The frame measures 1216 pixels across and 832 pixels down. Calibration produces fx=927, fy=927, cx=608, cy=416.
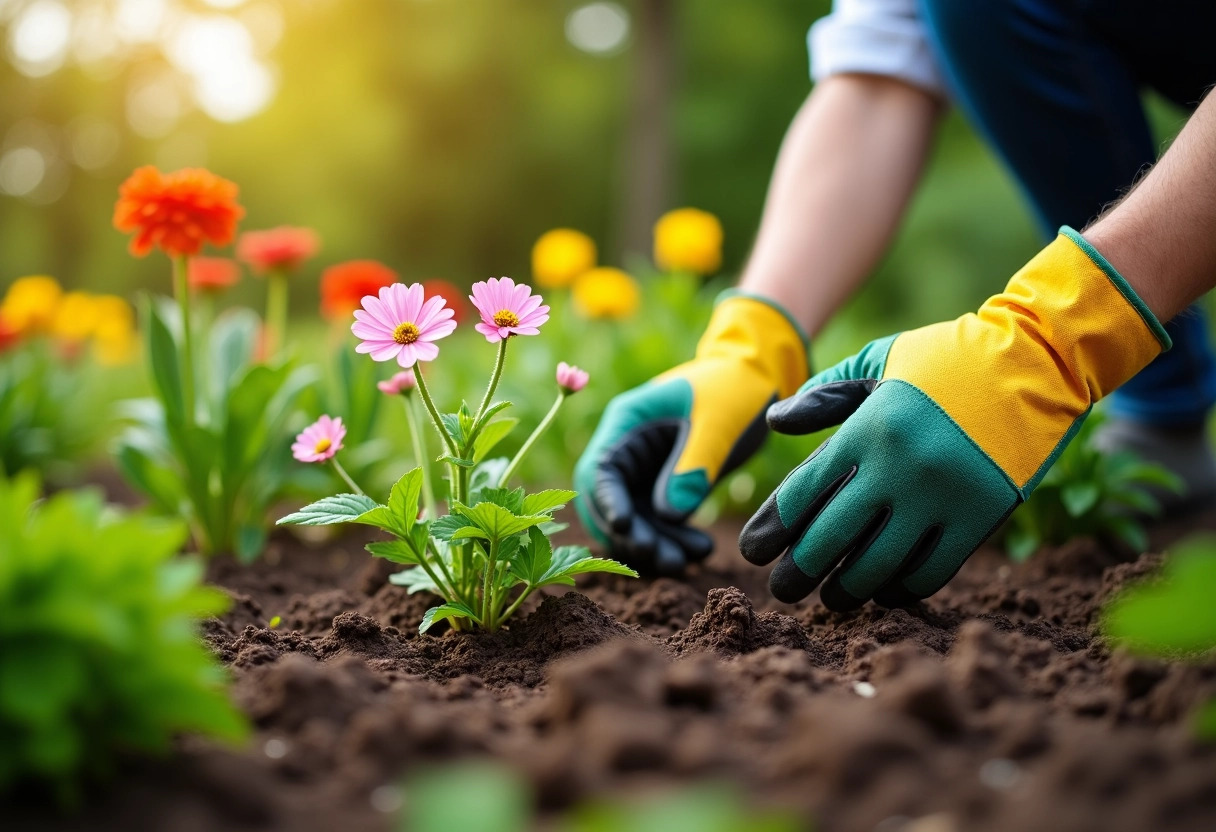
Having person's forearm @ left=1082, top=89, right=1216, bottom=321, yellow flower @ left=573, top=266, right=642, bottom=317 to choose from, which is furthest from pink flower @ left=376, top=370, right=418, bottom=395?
yellow flower @ left=573, top=266, right=642, bottom=317

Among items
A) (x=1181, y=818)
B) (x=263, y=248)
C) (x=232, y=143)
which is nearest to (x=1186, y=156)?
(x=1181, y=818)

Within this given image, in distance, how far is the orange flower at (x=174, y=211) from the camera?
1.63 meters

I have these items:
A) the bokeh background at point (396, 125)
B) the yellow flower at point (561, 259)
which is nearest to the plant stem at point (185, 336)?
the yellow flower at point (561, 259)

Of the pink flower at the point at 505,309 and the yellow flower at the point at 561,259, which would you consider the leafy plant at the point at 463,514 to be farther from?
the yellow flower at the point at 561,259

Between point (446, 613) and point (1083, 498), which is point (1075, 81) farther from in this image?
point (446, 613)

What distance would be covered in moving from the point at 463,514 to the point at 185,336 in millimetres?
→ 961

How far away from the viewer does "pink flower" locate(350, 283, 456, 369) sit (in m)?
1.12

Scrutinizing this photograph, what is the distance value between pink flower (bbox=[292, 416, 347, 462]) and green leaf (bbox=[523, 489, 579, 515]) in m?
0.27

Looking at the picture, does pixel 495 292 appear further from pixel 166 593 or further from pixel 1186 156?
pixel 1186 156

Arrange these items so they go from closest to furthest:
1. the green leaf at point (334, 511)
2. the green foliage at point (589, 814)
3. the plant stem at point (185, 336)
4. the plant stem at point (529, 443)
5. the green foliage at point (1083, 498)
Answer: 1. the green foliage at point (589, 814)
2. the green leaf at point (334, 511)
3. the plant stem at point (529, 443)
4. the plant stem at point (185, 336)
5. the green foliage at point (1083, 498)

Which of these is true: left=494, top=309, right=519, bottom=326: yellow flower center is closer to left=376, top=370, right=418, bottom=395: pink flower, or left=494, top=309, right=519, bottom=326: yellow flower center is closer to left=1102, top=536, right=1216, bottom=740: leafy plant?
left=376, top=370, right=418, bottom=395: pink flower

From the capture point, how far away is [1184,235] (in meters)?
1.25

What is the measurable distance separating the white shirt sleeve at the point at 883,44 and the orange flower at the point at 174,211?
1289 millimetres

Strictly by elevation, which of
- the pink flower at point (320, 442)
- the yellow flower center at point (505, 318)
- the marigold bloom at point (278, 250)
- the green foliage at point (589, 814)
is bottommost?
the green foliage at point (589, 814)
